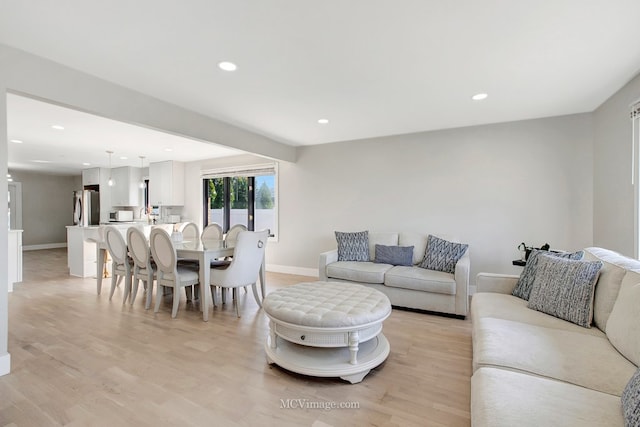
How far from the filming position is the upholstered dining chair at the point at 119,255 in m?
3.91

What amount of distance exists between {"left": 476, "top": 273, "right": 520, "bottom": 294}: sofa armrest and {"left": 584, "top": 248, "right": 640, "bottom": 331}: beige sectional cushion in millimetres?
727

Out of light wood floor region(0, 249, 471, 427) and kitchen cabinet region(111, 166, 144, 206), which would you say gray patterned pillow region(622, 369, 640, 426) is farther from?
kitchen cabinet region(111, 166, 144, 206)

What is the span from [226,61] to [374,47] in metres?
1.17

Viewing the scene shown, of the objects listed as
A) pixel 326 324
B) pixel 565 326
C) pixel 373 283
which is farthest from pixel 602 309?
pixel 373 283

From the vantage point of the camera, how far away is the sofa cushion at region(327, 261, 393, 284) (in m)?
3.79

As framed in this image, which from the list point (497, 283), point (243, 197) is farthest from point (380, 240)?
point (243, 197)

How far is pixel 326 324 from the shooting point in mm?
2055

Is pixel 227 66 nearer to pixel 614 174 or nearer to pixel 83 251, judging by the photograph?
pixel 614 174

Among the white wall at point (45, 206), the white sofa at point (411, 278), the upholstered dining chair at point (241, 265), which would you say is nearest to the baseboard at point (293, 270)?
the white sofa at point (411, 278)

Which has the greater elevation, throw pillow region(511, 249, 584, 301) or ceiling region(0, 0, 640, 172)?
ceiling region(0, 0, 640, 172)

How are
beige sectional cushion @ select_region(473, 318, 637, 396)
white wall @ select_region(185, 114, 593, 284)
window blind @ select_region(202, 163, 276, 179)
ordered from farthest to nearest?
window blind @ select_region(202, 163, 276, 179)
white wall @ select_region(185, 114, 593, 284)
beige sectional cushion @ select_region(473, 318, 637, 396)

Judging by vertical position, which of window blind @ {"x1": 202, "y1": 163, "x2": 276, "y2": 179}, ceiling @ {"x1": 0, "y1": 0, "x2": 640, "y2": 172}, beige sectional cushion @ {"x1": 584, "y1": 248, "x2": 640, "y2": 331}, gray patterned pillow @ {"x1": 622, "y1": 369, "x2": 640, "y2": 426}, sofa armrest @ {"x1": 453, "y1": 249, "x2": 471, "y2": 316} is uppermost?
ceiling @ {"x1": 0, "y1": 0, "x2": 640, "y2": 172}

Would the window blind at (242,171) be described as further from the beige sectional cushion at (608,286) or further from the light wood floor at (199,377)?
the beige sectional cushion at (608,286)

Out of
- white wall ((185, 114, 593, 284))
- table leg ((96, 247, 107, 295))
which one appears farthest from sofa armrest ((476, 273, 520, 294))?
table leg ((96, 247, 107, 295))
